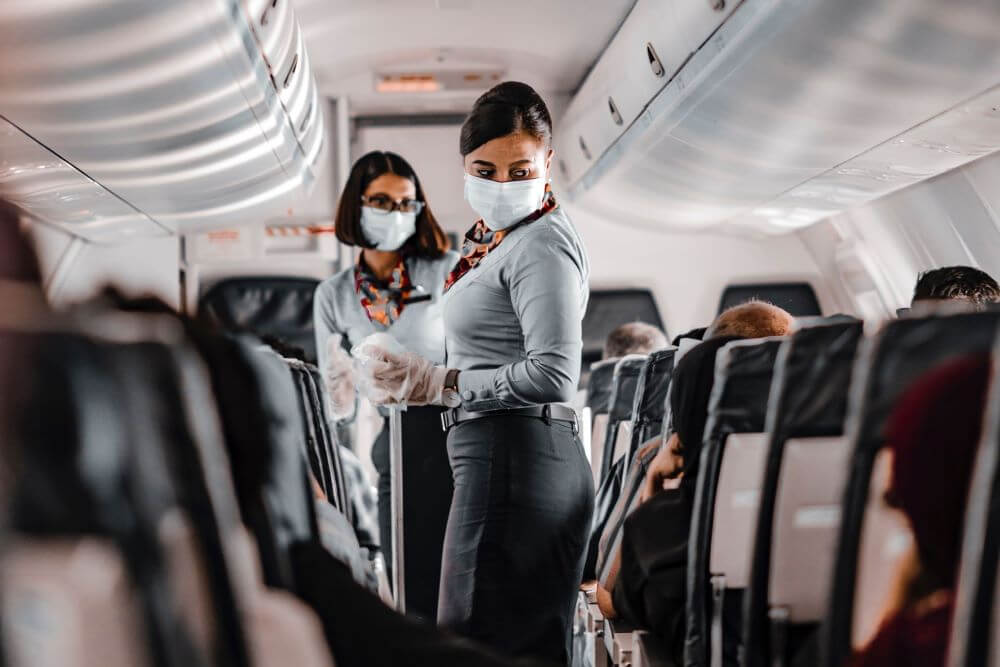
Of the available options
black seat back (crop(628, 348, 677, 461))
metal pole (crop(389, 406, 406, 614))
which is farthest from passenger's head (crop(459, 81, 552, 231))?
black seat back (crop(628, 348, 677, 461))

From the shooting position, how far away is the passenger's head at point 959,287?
3082 mm

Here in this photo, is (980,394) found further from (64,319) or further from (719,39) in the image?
(719,39)

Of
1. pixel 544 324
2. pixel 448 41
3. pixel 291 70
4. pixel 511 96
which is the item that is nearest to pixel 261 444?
pixel 544 324

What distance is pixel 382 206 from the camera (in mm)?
3369

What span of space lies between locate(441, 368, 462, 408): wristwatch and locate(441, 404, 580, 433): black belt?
0.07 ft

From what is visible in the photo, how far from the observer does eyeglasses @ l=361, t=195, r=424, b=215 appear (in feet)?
11.0

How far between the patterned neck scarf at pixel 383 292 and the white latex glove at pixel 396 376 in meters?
0.98

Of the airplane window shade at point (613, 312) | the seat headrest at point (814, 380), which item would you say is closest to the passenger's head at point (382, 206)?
the seat headrest at point (814, 380)

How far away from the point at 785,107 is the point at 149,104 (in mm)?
2255

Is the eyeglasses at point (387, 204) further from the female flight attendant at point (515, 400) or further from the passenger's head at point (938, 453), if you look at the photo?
the passenger's head at point (938, 453)

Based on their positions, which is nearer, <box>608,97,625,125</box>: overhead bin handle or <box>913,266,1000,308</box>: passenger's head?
<box>913,266,1000,308</box>: passenger's head

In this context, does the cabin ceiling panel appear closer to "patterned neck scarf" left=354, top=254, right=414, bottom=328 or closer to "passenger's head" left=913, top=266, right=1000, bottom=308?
"patterned neck scarf" left=354, top=254, right=414, bottom=328

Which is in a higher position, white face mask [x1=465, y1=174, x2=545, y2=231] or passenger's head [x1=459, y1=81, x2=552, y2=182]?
passenger's head [x1=459, y1=81, x2=552, y2=182]

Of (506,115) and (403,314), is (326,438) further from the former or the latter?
(403,314)
